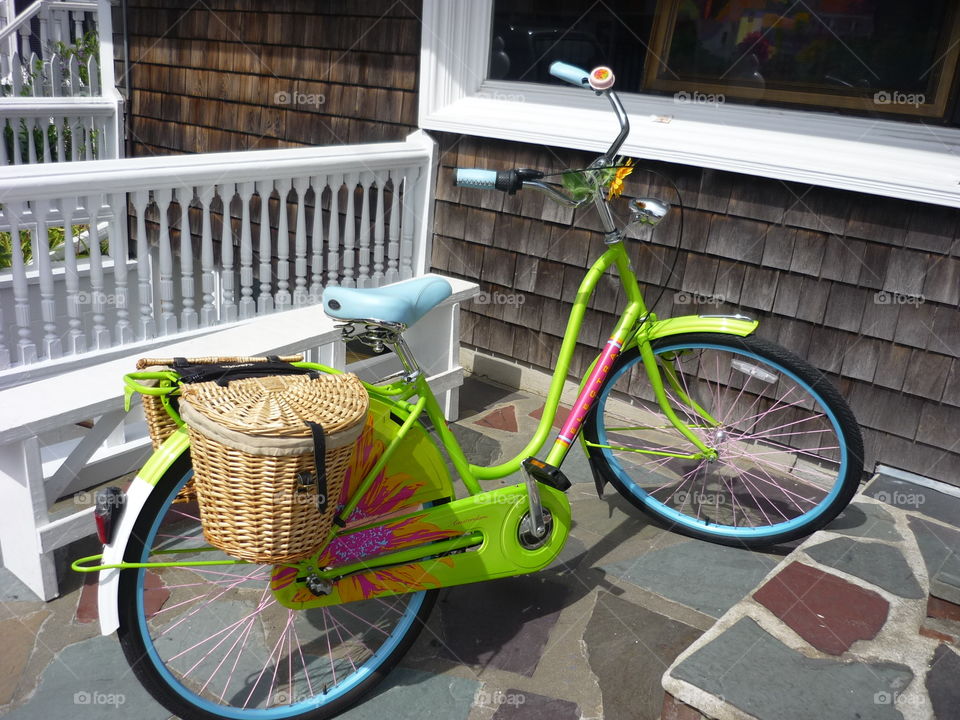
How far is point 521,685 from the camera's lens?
217 centimetres

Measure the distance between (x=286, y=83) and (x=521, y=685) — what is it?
3.83m

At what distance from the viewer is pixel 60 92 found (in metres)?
7.16

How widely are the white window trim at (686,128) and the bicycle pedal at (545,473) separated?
1.58 meters

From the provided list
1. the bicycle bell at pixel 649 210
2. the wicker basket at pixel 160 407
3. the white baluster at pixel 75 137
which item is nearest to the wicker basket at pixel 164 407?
the wicker basket at pixel 160 407

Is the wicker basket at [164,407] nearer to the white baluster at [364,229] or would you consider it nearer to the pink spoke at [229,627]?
the pink spoke at [229,627]

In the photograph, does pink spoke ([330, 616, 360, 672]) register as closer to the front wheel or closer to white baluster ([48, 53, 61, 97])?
the front wheel

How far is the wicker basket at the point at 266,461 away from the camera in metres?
1.56

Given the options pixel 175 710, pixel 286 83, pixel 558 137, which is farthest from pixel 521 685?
pixel 286 83

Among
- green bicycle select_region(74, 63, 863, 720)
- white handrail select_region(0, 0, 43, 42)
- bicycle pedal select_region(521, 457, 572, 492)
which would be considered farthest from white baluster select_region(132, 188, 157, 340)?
white handrail select_region(0, 0, 43, 42)

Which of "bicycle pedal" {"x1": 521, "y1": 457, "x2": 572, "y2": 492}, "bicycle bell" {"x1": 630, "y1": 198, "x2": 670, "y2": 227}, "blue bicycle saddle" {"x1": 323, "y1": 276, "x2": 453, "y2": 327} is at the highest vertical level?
"bicycle bell" {"x1": 630, "y1": 198, "x2": 670, "y2": 227}

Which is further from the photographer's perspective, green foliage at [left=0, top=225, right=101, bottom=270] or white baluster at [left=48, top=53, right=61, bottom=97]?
white baluster at [left=48, top=53, right=61, bottom=97]

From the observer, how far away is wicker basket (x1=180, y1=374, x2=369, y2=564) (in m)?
1.56

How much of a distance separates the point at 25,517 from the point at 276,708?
95 centimetres

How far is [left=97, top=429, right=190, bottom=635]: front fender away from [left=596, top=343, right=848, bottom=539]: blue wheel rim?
1411 millimetres
